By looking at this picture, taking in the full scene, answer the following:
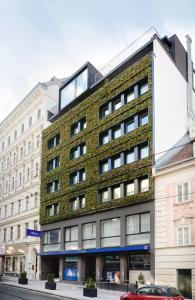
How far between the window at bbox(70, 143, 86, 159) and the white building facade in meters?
8.96

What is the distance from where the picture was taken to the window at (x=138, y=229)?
115 feet

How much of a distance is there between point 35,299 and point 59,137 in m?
26.7

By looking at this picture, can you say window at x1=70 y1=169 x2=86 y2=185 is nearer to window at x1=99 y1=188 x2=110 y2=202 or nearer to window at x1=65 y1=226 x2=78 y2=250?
window at x1=99 y1=188 x2=110 y2=202

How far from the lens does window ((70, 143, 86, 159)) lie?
46.5 m

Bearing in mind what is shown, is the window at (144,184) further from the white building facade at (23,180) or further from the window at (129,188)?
the white building facade at (23,180)

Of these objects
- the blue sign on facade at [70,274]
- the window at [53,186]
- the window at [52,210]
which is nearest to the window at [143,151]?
the blue sign on facade at [70,274]

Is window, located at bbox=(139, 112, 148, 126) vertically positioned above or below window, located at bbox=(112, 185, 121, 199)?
above

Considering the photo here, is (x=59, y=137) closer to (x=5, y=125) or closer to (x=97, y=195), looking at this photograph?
(x=97, y=195)

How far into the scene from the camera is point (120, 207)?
3828cm

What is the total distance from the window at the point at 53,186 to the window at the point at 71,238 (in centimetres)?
600

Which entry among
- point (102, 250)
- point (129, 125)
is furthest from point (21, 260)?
point (129, 125)

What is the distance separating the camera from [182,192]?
32219 mm

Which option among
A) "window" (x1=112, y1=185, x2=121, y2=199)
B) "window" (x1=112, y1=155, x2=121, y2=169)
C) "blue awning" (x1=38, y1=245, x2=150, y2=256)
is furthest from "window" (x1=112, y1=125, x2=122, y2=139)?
"blue awning" (x1=38, y1=245, x2=150, y2=256)

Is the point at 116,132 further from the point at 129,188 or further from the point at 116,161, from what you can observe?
the point at 129,188
